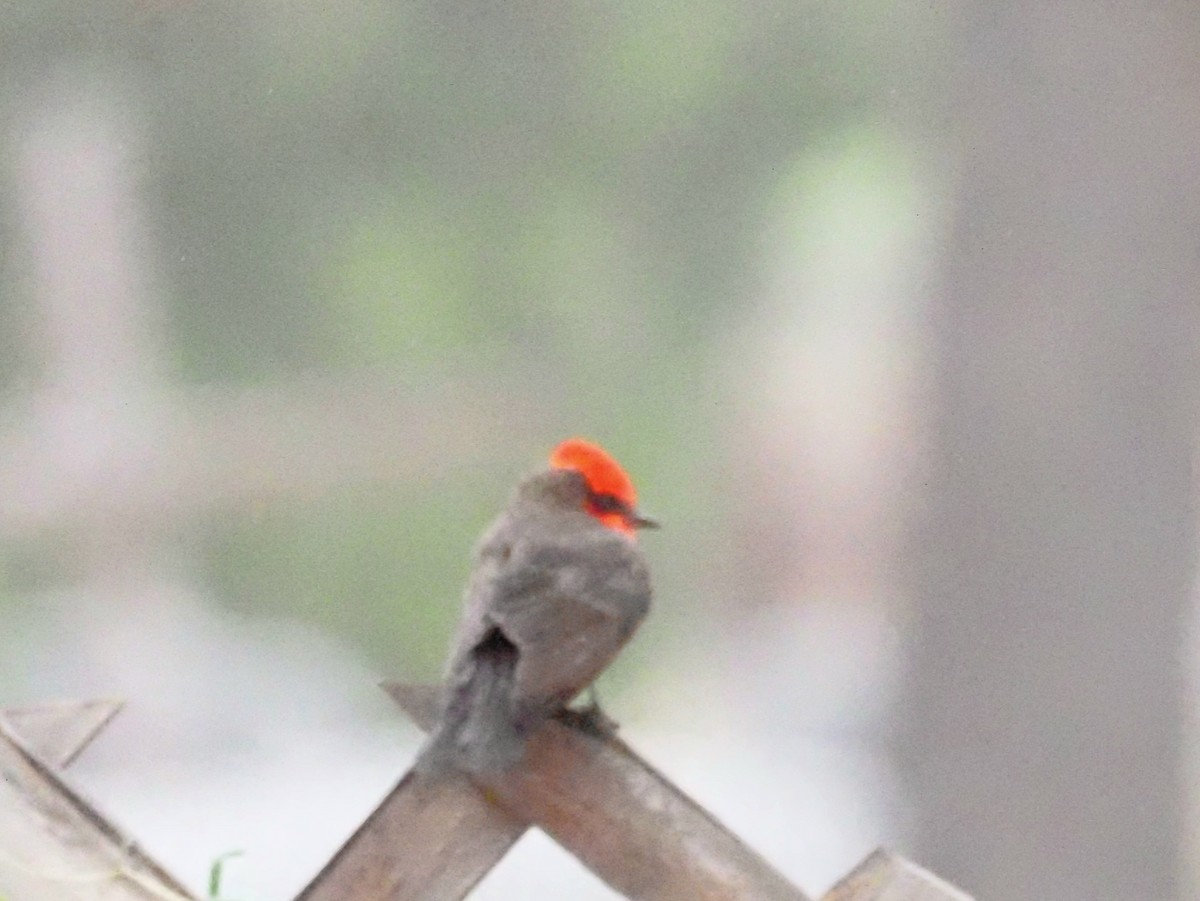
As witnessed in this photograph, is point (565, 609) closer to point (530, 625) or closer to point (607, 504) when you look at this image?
point (530, 625)

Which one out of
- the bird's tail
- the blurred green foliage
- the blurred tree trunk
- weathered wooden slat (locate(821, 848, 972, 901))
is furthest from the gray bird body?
the blurred tree trunk

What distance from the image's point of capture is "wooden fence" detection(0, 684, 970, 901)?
118 centimetres

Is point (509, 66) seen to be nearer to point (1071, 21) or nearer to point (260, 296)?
point (260, 296)

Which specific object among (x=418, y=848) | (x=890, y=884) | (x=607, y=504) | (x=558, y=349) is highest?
(x=558, y=349)

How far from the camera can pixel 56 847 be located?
1.35 m

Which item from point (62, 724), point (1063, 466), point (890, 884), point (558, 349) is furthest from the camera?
point (1063, 466)

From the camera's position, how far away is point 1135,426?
2.10 metres

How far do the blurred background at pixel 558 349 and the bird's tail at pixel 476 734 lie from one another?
0.65 m

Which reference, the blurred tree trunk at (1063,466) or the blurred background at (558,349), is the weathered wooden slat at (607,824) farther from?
the blurred tree trunk at (1063,466)

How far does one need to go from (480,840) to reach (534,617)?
0.17 metres

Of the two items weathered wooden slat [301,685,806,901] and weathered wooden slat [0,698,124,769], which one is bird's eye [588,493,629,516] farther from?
weathered wooden slat [0,698,124,769]

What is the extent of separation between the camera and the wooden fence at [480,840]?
1176mm

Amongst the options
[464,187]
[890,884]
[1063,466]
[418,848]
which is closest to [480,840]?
[418,848]

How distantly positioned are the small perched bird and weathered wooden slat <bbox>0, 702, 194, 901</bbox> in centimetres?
27
